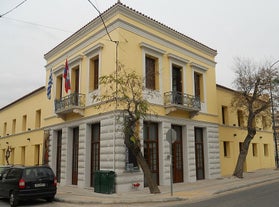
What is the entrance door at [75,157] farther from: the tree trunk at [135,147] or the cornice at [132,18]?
the tree trunk at [135,147]

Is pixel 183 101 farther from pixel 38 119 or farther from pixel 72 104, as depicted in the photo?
pixel 38 119

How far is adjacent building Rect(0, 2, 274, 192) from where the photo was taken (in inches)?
655

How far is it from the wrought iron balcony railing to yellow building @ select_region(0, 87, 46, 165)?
431 inches

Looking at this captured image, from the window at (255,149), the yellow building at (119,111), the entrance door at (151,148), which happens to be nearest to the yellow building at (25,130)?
the yellow building at (119,111)

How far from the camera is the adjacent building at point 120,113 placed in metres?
16.6

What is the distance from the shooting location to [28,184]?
1226 centimetres

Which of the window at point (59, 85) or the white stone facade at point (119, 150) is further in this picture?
the window at point (59, 85)

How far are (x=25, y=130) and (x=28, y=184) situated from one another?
59.5 feet

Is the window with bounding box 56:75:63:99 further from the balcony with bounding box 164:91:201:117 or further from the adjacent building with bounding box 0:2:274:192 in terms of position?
the balcony with bounding box 164:91:201:117

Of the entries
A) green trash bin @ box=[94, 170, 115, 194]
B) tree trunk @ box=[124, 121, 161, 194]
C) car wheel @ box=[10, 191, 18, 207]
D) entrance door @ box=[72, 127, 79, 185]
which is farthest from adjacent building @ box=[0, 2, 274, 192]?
car wheel @ box=[10, 191, 18, 207]

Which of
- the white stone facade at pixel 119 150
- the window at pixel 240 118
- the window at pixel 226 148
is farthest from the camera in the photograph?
the window at pixel 240 118

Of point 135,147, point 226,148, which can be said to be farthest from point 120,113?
point 226,148

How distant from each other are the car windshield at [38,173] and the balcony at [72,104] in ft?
18.1

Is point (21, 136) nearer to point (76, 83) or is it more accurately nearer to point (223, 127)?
point (76, 83)
